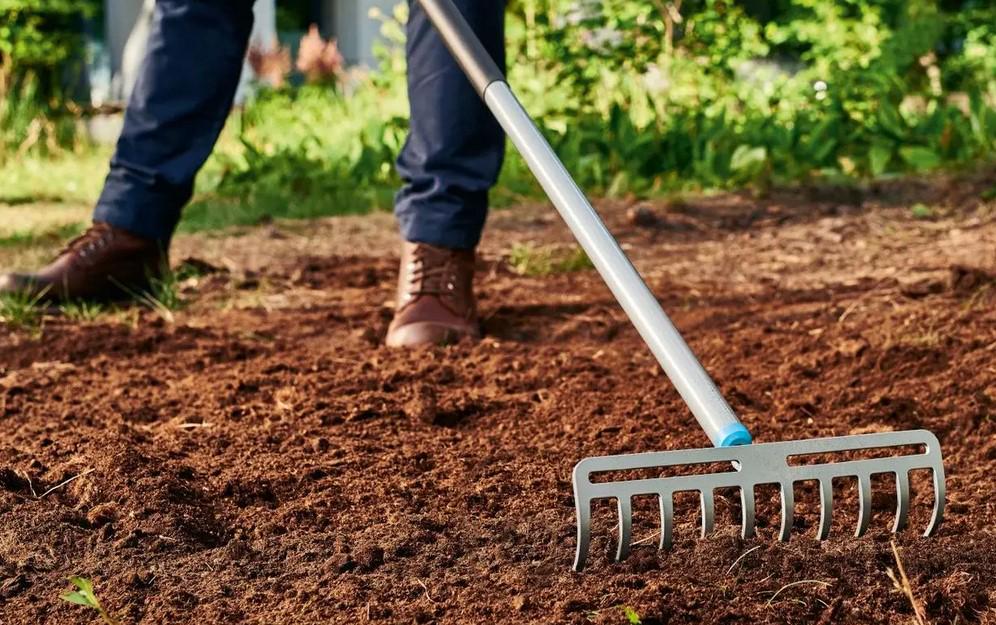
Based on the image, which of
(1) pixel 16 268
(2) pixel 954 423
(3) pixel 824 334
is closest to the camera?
(2) pixel 954 423

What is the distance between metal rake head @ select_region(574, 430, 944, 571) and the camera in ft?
4.42

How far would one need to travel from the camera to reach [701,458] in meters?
1.38

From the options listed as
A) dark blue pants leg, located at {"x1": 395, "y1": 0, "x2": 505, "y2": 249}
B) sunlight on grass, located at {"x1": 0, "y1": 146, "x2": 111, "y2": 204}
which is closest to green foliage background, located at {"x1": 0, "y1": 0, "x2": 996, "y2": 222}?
sunlight on grass, located at {"x1": 0, "y1": 146, "x2": 111, "y2": 204}

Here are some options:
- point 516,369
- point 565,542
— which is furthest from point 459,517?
point 516,369

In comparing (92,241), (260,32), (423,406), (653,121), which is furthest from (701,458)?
(260,32)

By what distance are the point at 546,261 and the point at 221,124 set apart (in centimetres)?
Result: 99

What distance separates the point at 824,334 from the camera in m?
2.57

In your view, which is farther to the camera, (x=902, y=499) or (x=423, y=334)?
(x=423, y=334)

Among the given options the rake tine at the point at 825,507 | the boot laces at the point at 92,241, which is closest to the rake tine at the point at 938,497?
the rake tine at the point at 825,507

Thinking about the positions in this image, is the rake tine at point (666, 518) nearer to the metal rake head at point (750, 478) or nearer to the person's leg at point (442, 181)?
the metal rake head at point (750, 478)

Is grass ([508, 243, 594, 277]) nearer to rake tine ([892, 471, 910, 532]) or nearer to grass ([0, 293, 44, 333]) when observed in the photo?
grass ([0, 293, 44, 333])

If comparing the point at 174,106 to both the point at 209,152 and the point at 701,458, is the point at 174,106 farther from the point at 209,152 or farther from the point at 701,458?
the point at 701,458

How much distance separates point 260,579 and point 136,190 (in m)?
1.80

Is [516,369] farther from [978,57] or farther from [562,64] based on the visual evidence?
[978,57]
